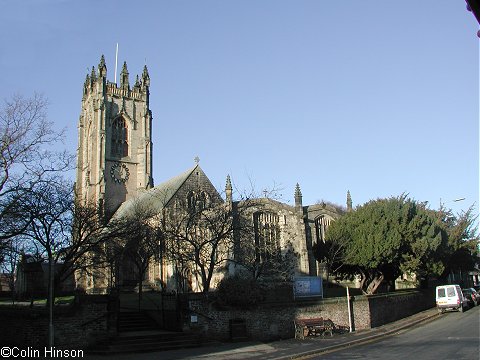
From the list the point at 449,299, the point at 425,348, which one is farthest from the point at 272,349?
the point at 449,299

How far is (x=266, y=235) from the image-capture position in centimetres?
4216

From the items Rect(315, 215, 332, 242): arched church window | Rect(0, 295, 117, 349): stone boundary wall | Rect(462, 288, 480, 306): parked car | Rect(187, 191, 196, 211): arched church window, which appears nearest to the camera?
Rect(0, 295, 117, 349): stone boundary wall

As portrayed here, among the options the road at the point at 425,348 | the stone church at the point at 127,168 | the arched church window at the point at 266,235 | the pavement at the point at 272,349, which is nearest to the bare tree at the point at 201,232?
the arched church window at the point at 266,235

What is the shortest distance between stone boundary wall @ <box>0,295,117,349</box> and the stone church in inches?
1250

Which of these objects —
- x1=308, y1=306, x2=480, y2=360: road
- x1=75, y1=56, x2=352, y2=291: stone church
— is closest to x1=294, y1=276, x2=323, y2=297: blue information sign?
x1=308, y1=306, x2=480, y2=360: road

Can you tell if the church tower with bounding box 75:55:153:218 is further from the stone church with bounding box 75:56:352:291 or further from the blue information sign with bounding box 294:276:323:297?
the blue information sign with bounding box 294:276:323:297

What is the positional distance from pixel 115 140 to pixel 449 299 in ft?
172

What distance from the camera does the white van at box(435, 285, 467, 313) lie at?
3181 centimetres

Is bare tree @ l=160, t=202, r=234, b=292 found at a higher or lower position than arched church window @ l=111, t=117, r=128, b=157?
lower

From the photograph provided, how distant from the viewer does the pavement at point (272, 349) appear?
16.1 metres

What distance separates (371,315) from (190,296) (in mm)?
10820

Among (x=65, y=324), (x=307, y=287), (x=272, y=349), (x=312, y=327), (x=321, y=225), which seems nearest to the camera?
(x=65, y=324)

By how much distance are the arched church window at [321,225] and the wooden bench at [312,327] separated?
109 feet

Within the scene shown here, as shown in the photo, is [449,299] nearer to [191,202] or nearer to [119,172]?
[191,202]
